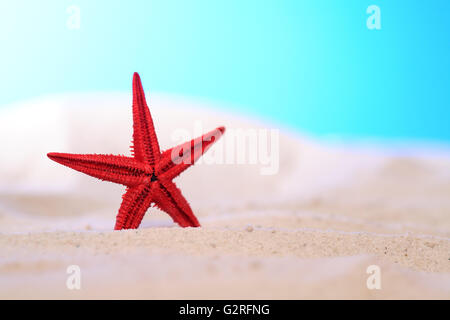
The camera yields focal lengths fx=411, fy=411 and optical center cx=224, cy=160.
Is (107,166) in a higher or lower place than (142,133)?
lower

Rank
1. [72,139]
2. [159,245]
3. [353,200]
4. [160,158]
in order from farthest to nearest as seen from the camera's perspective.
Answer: [72,139] → [353,200] → [160,158] → [159,245]

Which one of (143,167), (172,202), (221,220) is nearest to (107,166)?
(143,167)

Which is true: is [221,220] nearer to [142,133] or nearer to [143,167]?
[143,167]

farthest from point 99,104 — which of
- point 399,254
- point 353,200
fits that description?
point 399,254

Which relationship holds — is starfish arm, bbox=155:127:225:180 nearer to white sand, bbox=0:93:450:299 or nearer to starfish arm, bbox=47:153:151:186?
starfish arm, bbox=47:153:151:186

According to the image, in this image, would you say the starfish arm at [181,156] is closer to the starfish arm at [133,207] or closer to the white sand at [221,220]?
the starfish arm at [133,207]

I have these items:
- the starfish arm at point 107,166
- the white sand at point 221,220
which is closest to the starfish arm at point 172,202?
the starfish arm at point 107,166

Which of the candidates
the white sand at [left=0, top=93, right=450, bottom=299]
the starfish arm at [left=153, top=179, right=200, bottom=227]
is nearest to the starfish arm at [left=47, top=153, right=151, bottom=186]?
the starfish arm at [left=153, top=179, right=200, bottom=227]

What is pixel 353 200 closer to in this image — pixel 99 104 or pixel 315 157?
pixel 315 157
